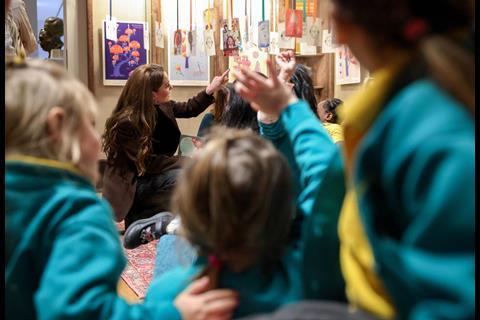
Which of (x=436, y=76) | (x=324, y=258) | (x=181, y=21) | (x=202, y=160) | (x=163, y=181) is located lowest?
Answer: (x=163, y=181)

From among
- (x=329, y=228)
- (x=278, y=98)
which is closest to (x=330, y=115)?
(x=278, y=98)

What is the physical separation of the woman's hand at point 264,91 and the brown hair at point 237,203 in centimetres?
16

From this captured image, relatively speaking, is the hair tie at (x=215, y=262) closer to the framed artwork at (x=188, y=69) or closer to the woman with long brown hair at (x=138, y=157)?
the woman with long brown hair at (x=138, y=157)

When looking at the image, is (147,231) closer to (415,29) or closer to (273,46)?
(273,46)

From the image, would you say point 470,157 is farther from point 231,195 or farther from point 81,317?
point 81,317

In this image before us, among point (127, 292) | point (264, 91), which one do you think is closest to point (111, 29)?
point (127, 292)

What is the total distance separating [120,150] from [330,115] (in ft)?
3.89

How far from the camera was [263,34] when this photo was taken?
320 centimetres

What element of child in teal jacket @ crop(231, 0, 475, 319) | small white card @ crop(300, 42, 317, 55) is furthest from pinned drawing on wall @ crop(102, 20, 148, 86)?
child in teal jacket @ crop(231, 0, 475, 319)

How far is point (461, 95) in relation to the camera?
1.86 feet

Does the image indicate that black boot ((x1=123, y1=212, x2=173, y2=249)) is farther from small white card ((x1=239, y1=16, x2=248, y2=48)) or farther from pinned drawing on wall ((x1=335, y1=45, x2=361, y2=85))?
pinned drawing on wall ((x1=335, y1=45, x2=361, y2=85))

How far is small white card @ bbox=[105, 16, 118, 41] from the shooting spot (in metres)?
3.97

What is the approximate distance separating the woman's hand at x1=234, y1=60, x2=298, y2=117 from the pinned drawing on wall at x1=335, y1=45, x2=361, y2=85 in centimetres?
238

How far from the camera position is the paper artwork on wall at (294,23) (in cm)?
299
